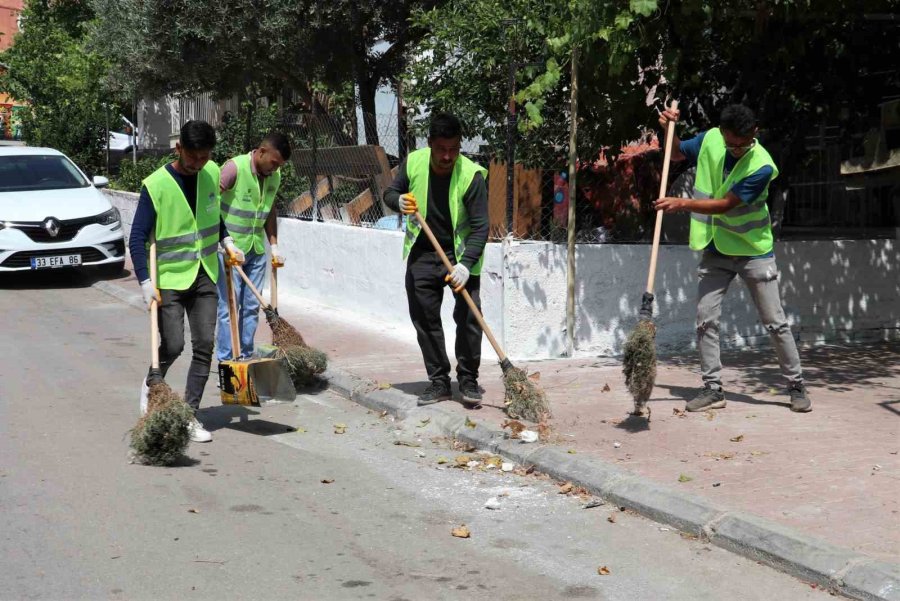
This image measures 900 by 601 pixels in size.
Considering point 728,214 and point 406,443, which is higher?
point 728,214

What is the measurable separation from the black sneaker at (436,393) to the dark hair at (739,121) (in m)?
2.62

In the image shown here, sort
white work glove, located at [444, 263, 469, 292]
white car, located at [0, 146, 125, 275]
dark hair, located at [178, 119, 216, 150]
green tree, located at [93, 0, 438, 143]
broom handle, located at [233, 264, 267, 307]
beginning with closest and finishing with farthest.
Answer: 1. dark hair, located at [178, 119, 216, 150]
2. white work glove, located at [444, 263, 469, 292]
3. broom handle, located at [233, 264, 267, 307]
4. white car, located at [0, 146, 125, 275]
5. green tree, located at [93, 0, 438, 143]

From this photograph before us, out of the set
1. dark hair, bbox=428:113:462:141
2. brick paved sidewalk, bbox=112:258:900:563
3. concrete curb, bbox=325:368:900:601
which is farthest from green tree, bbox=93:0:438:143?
concrete curb, bbox=325:368:900:601

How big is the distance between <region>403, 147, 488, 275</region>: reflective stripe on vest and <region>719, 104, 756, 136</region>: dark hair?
1660mm

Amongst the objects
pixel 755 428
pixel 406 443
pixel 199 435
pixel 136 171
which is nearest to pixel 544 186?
pixel 406 443

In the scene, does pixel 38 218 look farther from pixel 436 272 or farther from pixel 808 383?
pixel 808 383

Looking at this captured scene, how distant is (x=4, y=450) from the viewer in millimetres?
6773

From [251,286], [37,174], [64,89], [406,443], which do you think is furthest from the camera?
[64,89]

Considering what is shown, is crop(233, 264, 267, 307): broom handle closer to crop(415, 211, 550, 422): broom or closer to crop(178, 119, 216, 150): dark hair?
crop(178, 119, 216, 150): dark hair

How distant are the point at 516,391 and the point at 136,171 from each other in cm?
1383

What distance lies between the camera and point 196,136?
22.6 ft

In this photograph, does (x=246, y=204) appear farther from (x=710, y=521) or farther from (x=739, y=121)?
(x=710, y=521)

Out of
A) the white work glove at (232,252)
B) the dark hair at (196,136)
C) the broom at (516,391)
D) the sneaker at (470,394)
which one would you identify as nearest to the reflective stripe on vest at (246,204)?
the white work glove at (232,252)

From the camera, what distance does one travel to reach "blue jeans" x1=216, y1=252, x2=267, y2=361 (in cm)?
852
